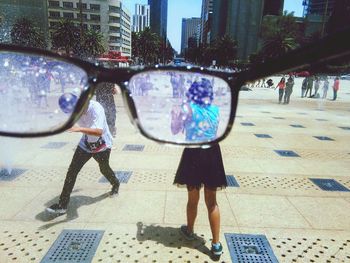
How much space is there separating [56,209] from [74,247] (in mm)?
842

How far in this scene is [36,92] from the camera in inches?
55.8

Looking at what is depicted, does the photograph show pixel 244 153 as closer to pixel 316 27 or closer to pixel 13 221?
pixel 13 221

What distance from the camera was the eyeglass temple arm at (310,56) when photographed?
610 mm

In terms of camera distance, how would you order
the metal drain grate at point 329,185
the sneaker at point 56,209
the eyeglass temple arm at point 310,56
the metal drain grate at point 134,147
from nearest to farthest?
1. the eyeglass temple arm at point 310,56
2. the sneaker at point 56,209
3. the metal drain grate at point 329,185
4. the metal drain grate at point 134,147

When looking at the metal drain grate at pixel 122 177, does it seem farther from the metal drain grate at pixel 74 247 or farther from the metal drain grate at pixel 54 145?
the metal drain grate at pixel 54 145

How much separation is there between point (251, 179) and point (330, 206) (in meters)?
1.35

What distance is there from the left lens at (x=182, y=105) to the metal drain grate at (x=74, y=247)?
95.8 inches

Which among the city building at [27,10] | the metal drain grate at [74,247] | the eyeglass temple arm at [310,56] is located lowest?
the metal drain grate at [74,247]

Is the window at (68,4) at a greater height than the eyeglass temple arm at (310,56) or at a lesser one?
greater

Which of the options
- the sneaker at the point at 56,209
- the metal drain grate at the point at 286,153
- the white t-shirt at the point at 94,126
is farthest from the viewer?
the metal drain grate at the point at 286,153

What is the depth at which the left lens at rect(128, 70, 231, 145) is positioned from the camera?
1091mm

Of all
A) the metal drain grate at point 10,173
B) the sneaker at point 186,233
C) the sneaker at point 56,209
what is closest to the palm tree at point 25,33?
the metal drain grate at point 10,173

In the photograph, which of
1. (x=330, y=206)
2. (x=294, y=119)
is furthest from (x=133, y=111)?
(x=294, y=119)

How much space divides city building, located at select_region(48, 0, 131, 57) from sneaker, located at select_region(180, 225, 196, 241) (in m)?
96.2
